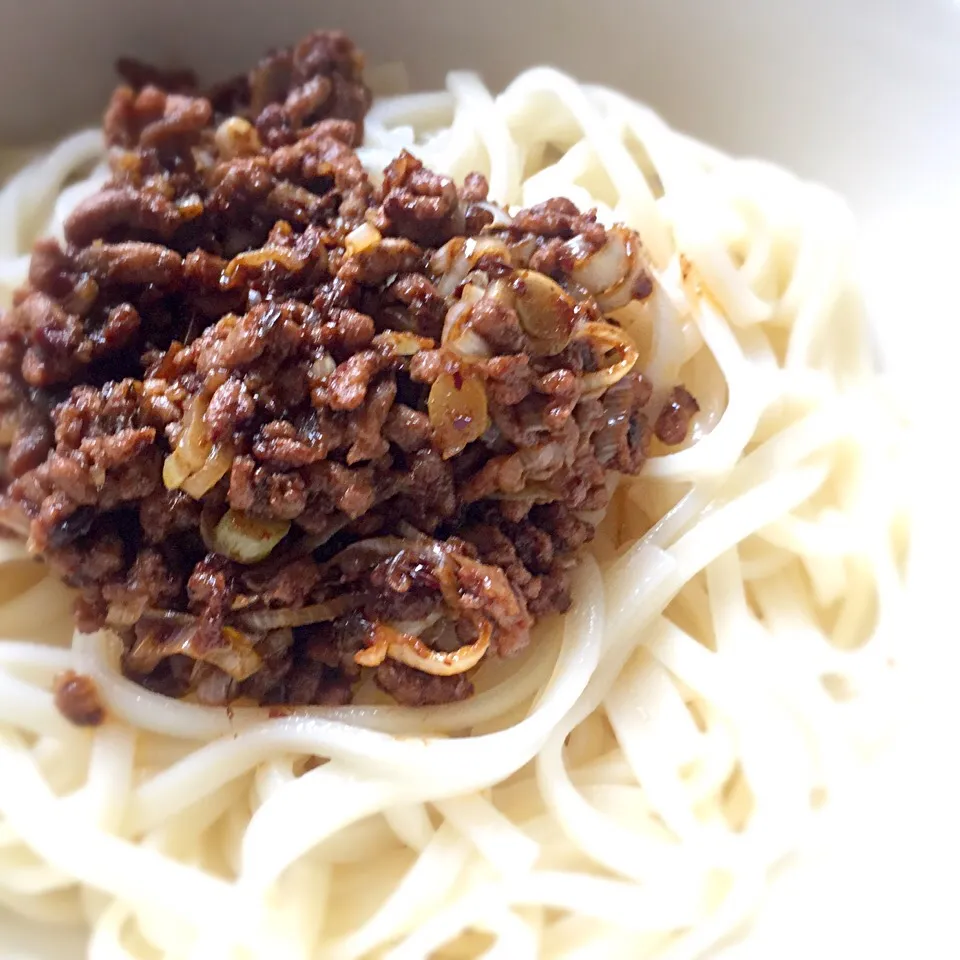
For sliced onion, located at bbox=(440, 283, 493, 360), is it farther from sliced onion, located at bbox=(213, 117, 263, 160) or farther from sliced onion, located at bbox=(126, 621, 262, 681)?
sliced onion, located at bbox=(213, 117, 263, 160)

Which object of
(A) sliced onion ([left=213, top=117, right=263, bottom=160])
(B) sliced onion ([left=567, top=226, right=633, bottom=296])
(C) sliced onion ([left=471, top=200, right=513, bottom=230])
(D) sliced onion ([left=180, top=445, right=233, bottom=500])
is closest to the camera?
(D) sliced onion ([left=180, top=445, right=233, bottom=500])

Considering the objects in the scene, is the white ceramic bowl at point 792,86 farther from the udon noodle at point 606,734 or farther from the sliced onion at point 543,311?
the sliced onion at point 543,311

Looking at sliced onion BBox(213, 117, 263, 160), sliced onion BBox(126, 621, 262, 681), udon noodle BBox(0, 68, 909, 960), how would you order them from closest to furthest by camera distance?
1. sliced onion BBox(126, 621, 262, 681)
2. udon noodle BBox(0, 68, 909, 960)
3. sliced onion BBox(213, 117, 263, 160)

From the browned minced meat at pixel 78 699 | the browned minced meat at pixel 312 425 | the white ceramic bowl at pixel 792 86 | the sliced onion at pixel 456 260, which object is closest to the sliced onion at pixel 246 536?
the browned minced meat at pixel 312 425

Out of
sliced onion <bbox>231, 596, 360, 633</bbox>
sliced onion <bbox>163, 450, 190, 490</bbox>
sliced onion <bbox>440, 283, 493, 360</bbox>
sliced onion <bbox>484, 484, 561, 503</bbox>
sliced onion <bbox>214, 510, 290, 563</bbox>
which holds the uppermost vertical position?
sliced onion <bbox>440, 283, 493, 360</bbox>

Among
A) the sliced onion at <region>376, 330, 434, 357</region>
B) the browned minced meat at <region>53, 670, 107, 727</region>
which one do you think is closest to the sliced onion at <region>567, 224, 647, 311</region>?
the sliced onion at <region>376, 330, 434, 357</region>

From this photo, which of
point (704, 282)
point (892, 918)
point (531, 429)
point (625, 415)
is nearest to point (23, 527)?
point (531, 429)

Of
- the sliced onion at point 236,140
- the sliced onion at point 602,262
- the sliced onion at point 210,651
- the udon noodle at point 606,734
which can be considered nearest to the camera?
the sliced onion at point 210,651
